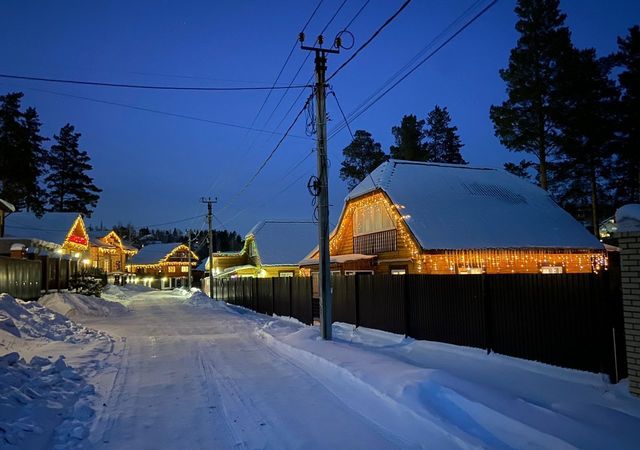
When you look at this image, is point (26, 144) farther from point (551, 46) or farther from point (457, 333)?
point (457, 333)

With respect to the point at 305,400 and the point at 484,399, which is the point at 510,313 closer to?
the point at 484,399

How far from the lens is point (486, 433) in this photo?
5664mm

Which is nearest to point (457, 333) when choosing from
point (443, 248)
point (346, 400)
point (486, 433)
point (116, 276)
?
point (346, 400)

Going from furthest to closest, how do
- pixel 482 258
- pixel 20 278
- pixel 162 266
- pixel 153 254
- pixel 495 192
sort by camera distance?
pixel 153 254, pixel 162 266, pixel 495 192, pixel 482 258, pixel 20 278

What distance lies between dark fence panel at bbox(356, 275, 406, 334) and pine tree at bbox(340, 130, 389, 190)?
37945mm

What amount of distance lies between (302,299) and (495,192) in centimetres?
1195

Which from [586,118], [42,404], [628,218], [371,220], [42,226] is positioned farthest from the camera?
[42,226]

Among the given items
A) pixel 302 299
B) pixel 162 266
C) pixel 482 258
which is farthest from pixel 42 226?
pixel 162 266

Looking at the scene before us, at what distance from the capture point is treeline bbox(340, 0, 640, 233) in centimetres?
2866

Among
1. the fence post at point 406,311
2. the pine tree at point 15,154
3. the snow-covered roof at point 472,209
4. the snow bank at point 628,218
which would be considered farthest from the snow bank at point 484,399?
the pine tree at point 15,154

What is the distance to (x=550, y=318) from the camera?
8.78m

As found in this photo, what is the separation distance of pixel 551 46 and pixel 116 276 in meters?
62.8

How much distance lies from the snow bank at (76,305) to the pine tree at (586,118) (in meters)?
28.0

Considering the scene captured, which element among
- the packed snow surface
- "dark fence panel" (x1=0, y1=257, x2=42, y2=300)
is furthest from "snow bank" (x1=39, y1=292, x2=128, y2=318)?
the packed snow surface
